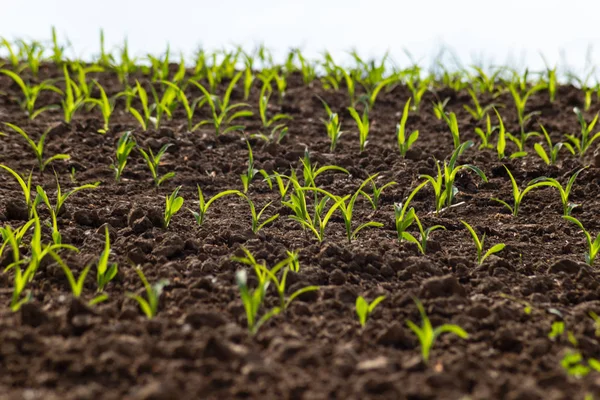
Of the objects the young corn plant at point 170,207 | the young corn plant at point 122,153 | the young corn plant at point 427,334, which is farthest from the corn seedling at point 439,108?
the young corn plant at point 427,334

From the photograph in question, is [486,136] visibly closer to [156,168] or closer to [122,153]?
[156,168]

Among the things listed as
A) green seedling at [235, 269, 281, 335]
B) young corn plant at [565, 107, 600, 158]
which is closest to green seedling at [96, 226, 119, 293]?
green seedling at [235, 269, 281, 335]

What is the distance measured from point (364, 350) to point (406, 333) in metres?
0.17

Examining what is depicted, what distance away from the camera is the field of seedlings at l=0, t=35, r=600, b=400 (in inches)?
79.9

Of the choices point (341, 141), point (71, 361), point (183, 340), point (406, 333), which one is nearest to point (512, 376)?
point (406, 333)

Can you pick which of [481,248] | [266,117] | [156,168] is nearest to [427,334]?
[481,248]

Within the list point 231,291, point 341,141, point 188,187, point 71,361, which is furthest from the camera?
point 341,141

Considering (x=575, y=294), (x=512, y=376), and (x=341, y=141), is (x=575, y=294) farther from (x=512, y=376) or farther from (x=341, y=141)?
(x=341, y=141)

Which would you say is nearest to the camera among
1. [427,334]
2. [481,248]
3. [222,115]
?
[427,334]

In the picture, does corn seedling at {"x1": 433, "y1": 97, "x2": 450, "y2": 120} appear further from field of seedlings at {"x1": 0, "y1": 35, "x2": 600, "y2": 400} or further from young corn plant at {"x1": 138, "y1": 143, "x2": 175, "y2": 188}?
young corn plant at {"x1": 138, "y1": 143, "x2": 175, "y2": 188}

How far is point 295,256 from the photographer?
2.69m

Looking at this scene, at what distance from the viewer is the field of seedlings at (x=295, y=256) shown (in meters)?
2.03

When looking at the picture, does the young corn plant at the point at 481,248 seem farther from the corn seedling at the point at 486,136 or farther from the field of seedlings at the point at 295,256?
the corn seedling at the point at 486,136

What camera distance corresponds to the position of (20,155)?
4.20 metres
